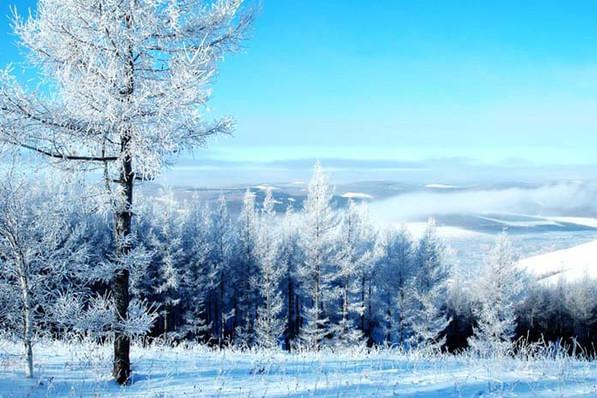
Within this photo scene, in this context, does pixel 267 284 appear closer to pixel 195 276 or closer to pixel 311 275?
pixel 311 275

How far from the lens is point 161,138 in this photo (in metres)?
7.07

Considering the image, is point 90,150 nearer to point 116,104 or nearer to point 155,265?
point 116,104

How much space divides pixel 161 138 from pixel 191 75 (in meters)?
1.17

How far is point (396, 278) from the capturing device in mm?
33312

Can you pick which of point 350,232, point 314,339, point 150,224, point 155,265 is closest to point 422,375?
point 314,339

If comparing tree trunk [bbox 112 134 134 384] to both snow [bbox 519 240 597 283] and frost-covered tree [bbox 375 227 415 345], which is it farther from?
snow [bbox 519 240 597 283]

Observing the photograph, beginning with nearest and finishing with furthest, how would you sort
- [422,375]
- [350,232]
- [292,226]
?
1. [422,375]
2. [350,232]
3. [292,226]

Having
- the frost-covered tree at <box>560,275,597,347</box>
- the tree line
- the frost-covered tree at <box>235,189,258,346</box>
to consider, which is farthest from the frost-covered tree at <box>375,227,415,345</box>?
the frost-covered tree at <box>560,275,597,347</box>

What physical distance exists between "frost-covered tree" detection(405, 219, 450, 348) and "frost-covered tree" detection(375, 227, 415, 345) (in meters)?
0.51

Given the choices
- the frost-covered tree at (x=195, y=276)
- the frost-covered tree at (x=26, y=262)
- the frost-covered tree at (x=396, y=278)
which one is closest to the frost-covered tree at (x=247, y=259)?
the frost-covered tree at (x=195, y=276)

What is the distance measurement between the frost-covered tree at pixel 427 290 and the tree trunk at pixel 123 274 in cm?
2647

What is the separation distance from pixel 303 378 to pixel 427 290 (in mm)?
26539

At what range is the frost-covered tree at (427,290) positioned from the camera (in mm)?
30828

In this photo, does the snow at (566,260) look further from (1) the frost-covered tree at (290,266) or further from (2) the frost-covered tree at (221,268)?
(2) the frost-covered tree at (221,268)
